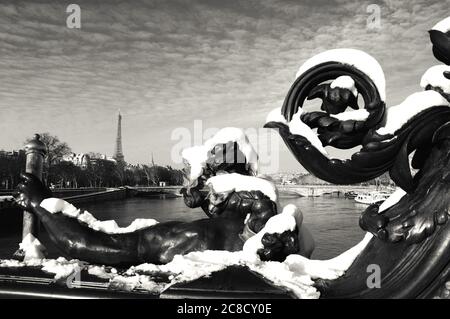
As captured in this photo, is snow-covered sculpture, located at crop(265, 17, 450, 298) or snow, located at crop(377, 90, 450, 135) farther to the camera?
snow, located at crop(377, 90, 450, 135)

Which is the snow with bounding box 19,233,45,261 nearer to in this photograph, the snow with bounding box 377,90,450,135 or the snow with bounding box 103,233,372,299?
the snow with bounding box 103,233,372,299

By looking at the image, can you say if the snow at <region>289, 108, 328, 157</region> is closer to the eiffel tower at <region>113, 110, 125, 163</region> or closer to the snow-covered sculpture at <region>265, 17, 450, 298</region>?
the snow-covered sculpture at <region>265, 17, 450, 298</region>

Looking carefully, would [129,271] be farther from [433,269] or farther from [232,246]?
[433,269]

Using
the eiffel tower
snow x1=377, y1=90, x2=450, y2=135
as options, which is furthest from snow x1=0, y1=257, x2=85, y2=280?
the eiffel tower

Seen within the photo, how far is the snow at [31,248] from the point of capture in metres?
2.70

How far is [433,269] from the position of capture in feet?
5.33

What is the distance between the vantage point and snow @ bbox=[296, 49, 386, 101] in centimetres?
188

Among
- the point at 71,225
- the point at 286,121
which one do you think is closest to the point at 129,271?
the point at 71,225

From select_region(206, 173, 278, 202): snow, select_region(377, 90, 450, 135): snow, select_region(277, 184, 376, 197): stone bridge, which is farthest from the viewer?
select_region(277, 184, 376, 197): stone bridge

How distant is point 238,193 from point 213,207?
201 millimetres

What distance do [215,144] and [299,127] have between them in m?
0.98

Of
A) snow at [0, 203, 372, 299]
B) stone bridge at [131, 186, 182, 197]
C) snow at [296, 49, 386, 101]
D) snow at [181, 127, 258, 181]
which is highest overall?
snow at [296, 49, 386, 101]

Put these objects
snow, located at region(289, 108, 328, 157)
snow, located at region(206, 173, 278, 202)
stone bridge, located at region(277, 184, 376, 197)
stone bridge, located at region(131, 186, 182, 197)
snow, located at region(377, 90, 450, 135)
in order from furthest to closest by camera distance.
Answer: stone bridge, located at region(131, 186, 182, 197)
stone bridge, located at region(277, 184, 376, 197)
snow, located at region(206, 173, 278, 202)
snow, located at region(289, 108, 328, 157)
snow, located at region(377, 90, 450, 135)

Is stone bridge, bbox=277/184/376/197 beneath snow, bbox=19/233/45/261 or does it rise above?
beneath
